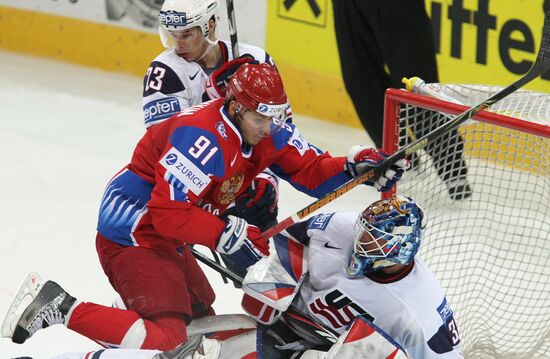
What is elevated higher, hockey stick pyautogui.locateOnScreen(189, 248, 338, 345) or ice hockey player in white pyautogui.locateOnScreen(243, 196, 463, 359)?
ice hockey player in white pyautogui.locateOnScreen(243, 196, 463, 359)

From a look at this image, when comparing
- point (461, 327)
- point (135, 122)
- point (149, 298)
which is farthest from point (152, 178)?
point (135, 122)

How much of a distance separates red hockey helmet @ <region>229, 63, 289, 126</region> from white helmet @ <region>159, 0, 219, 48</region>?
71 cm

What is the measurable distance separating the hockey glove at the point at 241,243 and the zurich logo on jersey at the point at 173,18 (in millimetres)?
884

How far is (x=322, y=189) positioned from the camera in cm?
360

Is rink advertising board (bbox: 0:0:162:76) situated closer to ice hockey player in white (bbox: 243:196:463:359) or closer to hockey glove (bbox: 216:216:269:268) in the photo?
hockey glove (bbox: 216:216:269:268)

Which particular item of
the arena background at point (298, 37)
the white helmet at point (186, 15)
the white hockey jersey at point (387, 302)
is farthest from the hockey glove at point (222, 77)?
the arena background at point (298, 37)

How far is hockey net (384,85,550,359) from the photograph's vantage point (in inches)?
145

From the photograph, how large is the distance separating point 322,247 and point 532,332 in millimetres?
966

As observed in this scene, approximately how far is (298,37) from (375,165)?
285cm

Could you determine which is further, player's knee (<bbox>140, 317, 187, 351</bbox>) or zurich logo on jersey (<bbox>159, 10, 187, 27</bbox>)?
zurich logo on jersey (<bbox>159, 10, 187, 27</bbox>)

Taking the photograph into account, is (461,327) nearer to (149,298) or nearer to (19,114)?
(149,298)

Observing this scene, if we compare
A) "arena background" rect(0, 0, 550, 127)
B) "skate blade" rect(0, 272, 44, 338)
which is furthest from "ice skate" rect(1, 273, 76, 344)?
"arena background" rect(0, 0, 550, 127)

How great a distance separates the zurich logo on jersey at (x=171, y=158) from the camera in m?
3.09

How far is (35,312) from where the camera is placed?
3.13 metres
